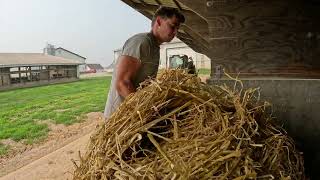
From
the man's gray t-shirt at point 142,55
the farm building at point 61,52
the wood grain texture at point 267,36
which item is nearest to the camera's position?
the wood grain texture at point 267,36

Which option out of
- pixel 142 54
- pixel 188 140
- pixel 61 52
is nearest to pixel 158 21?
pixel 142 54

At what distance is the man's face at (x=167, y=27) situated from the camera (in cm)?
295

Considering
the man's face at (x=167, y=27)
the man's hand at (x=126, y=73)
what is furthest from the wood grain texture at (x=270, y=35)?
the man's hand at (x=126, y=73)

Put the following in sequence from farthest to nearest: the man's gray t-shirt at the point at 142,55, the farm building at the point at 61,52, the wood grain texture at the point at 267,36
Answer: the farm building at the point at 61,52 → the man's gray t-shirt at the point at 142,55 → the wood grain texture at the point at 267,36

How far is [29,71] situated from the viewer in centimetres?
4059

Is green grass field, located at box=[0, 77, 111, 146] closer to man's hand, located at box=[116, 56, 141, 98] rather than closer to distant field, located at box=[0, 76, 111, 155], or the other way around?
distant field, located at box=[0, 76, 111, 155]

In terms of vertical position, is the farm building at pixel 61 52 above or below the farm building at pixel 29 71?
above

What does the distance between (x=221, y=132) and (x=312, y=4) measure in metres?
1.52

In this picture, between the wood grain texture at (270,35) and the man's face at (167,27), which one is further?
the man's face at (167,27)

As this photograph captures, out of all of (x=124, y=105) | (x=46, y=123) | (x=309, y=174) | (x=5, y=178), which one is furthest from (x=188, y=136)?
(x=46, y=123)

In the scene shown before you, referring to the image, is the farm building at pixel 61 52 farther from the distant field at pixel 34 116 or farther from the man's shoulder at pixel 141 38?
the man's shoulder at pixel 141 38

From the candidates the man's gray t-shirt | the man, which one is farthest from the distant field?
the man

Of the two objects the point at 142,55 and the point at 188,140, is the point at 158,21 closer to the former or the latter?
the point at 142,55

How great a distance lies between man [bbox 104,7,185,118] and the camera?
110 inches
